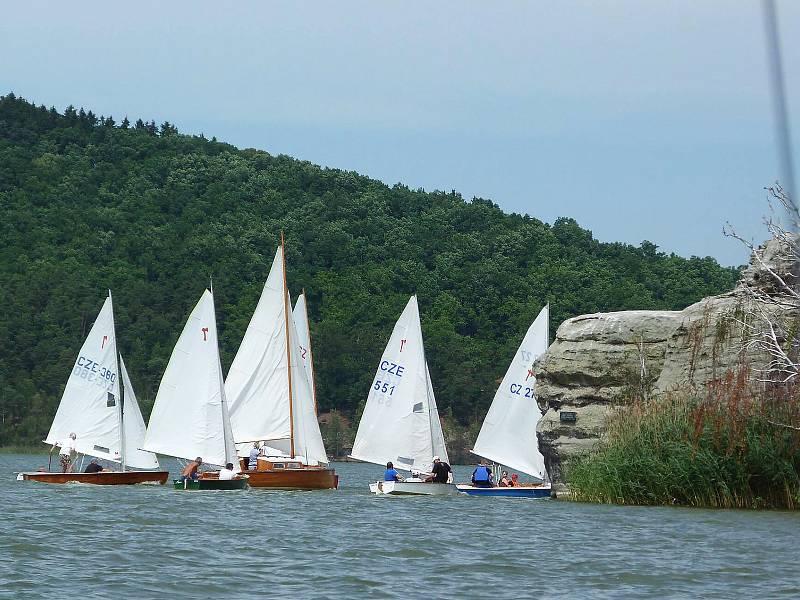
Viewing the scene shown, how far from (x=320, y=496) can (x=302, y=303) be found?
1294cm

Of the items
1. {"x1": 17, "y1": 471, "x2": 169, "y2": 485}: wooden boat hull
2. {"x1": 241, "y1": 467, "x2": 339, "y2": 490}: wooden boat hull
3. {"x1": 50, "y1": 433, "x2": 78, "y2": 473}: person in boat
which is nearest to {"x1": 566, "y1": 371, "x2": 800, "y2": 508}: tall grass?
{"x1": 241, "y1": 467, "x2": 339, "y2": 490}: wooden boat hull

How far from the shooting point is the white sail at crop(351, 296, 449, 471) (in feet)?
117

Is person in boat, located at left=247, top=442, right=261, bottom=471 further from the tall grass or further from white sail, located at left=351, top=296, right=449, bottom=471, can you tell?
the tall grass

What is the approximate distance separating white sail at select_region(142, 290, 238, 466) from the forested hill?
38.3m

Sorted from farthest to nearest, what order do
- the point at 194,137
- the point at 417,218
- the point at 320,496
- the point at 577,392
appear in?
the point at 194,137
the point at 417,218
the point at 320,496
the point at 577,392

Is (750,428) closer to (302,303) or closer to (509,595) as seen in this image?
(509,595)

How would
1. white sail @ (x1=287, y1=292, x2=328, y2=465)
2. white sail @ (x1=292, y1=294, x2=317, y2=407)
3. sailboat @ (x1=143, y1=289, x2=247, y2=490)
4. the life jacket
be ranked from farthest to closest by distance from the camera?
white sail @ (x1=292, y1=294, x2=317, y2=407), white sail @ (x1=287, y1=292, x2=328, y2=465), sailboat @ (x1=143, y1=289, x2=247, y2=490), the life jacket

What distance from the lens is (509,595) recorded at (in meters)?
15.9

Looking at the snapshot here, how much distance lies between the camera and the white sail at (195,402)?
36688 millimetres

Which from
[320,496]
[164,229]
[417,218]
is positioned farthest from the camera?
[417,218]

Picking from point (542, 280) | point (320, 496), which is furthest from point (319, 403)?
point (320, 496)

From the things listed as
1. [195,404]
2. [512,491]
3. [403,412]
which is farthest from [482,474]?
[195,404]

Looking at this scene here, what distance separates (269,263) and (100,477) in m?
52.1

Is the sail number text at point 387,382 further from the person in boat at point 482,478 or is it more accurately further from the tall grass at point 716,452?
the tall grass at point 716,452
